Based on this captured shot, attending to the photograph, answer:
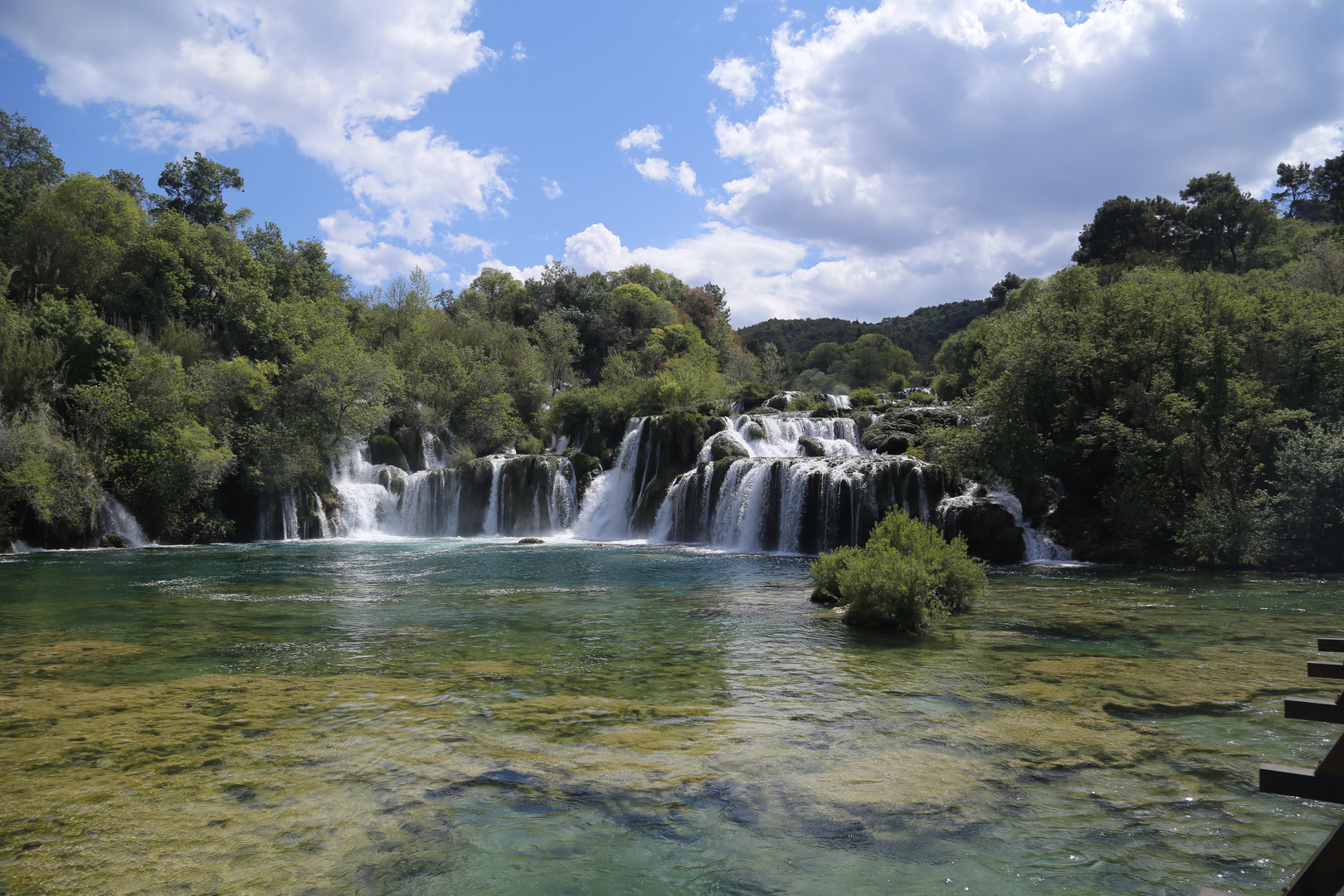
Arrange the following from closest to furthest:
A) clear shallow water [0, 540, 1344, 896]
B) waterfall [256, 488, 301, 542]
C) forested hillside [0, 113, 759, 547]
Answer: clear shallow water [0, 540, 1344, 896], forested hillside [0, 113, 759, 547], waterfall [256, 488, 301, 542]

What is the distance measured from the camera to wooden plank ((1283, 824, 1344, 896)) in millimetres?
1958

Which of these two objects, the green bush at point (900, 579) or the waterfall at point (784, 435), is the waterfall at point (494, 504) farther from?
the green bush at point (900, 579)

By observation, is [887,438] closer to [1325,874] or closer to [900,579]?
[900,579]

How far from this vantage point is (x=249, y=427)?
30094 mm

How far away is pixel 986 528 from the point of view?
21.6 m

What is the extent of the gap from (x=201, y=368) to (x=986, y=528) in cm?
3111

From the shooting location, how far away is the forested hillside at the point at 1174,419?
17203 millimetres

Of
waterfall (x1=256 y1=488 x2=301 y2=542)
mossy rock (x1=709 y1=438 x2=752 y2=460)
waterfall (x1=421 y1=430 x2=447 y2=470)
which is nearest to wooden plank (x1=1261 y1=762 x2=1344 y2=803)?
mossy rock (x1=709 y1=438 x2=752 y2=460)

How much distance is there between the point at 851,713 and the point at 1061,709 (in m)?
2.10

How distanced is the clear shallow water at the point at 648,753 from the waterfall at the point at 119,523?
17.3 metres

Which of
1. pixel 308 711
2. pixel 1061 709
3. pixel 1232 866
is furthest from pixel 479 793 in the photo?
pixel 1061 709

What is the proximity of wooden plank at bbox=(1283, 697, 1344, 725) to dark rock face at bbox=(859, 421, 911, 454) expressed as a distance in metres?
26.7

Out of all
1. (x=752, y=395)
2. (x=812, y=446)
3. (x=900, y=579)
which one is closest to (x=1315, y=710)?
(x=900, y=579)

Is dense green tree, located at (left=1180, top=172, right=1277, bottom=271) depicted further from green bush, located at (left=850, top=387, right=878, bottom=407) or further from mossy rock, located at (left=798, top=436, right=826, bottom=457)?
mossy rock, located at (left=798, top=436, right=826, bottom=457)
